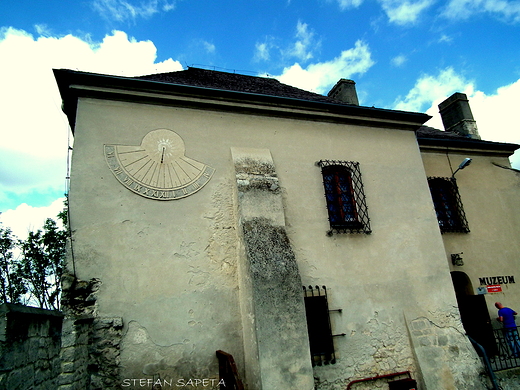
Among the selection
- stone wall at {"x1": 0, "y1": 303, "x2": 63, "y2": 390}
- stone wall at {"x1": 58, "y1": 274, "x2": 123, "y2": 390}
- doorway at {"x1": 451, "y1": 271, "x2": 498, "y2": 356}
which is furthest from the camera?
doorway at {"x1": 451, "y1": 271, "x2": 498, "y2": 356}

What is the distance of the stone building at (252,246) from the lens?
5.74 m

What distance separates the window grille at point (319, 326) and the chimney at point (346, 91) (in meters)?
6.05

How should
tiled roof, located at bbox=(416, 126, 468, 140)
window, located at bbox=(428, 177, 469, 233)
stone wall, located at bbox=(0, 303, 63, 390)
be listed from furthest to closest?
tiled roof, located at bbox=(416, 126, 468, 140) < window, located at bbox=(428, 177, 469, 233) < stone wall, located at bbox=(0, 303, 63, 390)

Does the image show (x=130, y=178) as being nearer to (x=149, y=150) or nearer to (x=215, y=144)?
(x=149, y=150)

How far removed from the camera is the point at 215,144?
299 inches

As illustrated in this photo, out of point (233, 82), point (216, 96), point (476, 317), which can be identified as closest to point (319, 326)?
point (476, 317)

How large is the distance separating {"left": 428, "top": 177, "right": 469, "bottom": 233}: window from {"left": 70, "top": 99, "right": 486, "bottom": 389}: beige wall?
5.34 feet

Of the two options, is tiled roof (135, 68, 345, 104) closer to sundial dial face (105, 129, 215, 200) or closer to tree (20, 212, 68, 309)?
sundial dial face (105, 129, 215, 200)

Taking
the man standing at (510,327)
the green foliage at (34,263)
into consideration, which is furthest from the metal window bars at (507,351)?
the green foliage at (34,263)

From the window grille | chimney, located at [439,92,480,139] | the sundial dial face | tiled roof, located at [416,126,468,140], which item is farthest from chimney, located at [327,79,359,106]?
the window grille

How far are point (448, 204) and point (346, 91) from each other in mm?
4654

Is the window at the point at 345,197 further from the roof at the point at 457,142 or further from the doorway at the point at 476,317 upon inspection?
the doorway at the point at 476,317

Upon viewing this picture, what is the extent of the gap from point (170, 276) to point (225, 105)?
4037mm

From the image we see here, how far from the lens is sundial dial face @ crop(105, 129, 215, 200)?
6.69 metres
